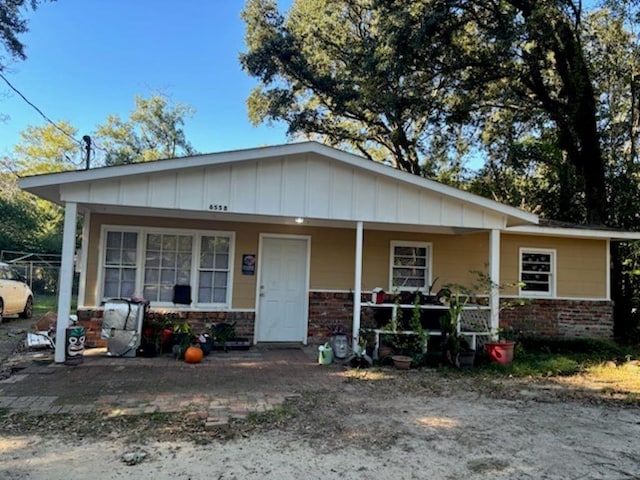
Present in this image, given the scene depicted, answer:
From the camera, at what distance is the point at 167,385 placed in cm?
561

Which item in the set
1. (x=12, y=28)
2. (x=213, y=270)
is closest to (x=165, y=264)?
(x=213, y=270)

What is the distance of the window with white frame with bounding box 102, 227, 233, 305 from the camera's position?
26.4 ft

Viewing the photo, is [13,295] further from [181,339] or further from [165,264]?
[181,339]

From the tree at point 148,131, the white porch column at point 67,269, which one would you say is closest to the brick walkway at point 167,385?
the white porch column at point 67,269

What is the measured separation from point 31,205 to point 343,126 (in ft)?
62.6

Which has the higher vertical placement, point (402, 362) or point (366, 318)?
point (366, 318)

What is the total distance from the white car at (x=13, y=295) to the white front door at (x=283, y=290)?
22.7 ft

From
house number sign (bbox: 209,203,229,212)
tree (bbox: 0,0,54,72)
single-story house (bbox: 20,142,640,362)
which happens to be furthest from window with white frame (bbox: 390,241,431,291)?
tree (bbox: 0,0,54,72)

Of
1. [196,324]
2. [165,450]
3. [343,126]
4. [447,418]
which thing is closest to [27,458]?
[165,450]

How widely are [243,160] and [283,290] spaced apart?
2921mm

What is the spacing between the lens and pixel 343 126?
56.9 feet

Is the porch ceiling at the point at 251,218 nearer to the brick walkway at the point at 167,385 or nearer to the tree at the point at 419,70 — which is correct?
the brick walkway at the point at 167,385

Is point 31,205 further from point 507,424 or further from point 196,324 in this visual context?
point 507,424

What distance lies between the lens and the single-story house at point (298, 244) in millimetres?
6734
